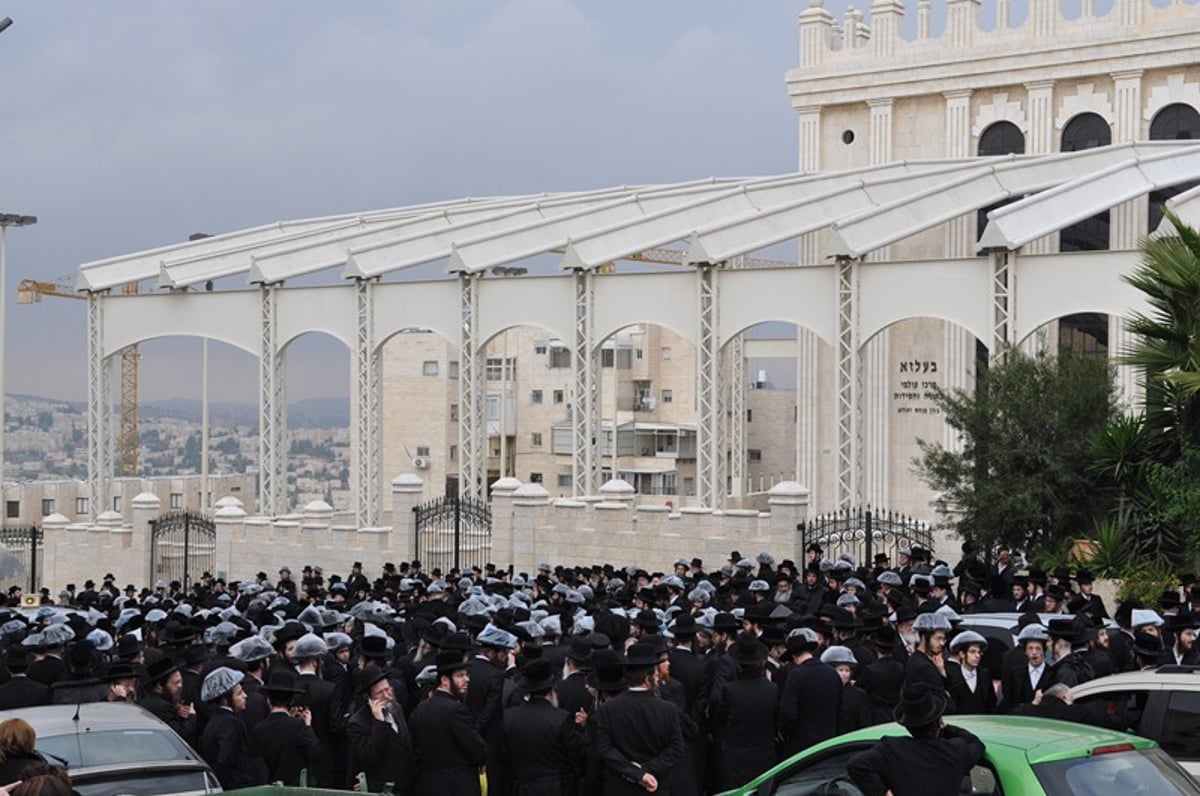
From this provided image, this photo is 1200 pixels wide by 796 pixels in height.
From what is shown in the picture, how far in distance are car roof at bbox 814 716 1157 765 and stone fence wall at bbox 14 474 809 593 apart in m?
19.9

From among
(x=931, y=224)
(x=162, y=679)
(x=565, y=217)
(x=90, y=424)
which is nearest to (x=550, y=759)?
(x=162, y=679)

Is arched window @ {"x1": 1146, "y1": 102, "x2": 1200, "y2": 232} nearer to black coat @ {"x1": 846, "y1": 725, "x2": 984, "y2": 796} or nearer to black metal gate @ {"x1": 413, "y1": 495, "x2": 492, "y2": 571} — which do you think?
black metal gate @ {"x1": 413, "y1": 495, "x2": 492, "y2": 571}

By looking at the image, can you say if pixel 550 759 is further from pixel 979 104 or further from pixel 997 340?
pixel 979 104

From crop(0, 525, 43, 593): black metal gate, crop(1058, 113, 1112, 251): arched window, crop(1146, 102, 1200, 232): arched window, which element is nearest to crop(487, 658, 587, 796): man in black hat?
crop(0, 525, 43, 593): black metal gate

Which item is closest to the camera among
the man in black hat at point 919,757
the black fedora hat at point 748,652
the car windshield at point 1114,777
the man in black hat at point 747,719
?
the car windshield at point 1114,777

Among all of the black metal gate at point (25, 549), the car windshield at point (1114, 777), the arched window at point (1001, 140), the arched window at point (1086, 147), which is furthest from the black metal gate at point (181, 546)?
the car windshield at point (1114, 777)

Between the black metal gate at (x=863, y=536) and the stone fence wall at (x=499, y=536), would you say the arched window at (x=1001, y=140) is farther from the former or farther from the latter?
the black metal gate at (x=863, y=536)

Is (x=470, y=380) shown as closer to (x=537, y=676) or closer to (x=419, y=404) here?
(x=537, y=676)

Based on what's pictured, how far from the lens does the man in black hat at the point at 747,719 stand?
1171cm

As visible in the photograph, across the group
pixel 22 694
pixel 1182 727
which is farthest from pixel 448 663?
pixel 1182 727

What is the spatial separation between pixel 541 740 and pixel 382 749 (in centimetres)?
97

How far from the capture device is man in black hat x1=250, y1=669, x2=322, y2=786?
1048 centimetres

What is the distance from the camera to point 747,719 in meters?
11.8

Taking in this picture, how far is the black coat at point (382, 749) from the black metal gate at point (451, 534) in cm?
2216
